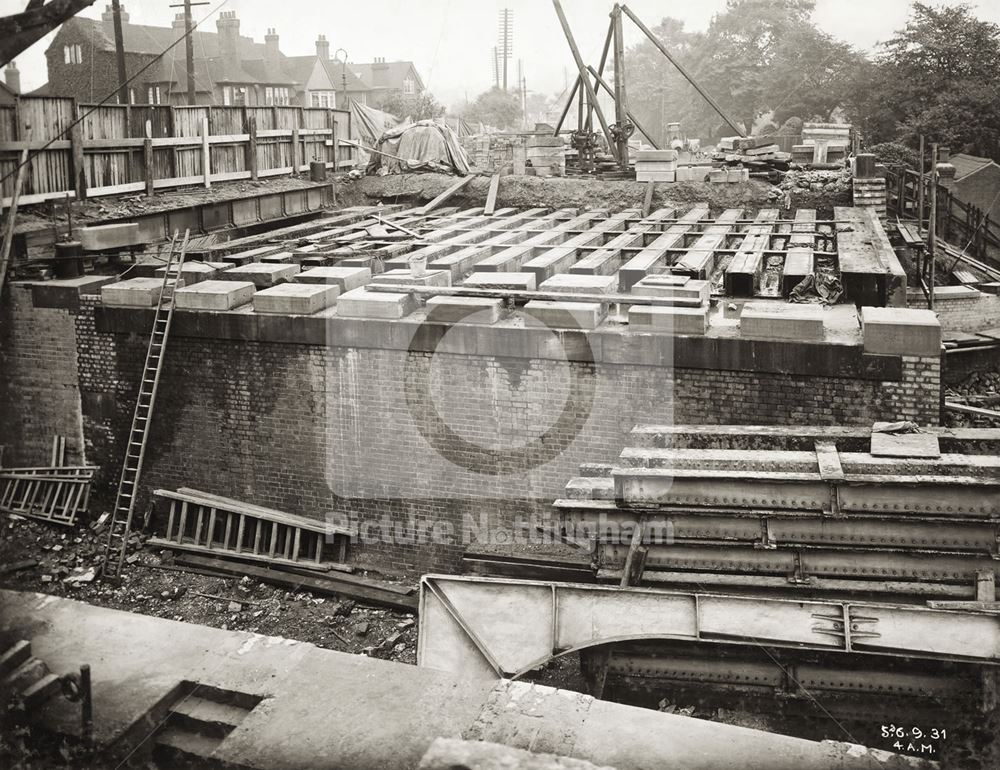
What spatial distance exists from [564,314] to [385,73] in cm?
5895

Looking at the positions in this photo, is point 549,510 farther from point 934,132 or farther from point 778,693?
point 934,132

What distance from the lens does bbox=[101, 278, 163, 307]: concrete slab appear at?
1099cm

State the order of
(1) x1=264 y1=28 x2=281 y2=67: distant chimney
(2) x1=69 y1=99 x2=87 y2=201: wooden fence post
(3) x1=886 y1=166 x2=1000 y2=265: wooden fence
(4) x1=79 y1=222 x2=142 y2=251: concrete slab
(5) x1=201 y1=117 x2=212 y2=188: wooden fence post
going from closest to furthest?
(4) x1=79 y1=222 x2=142 y2=251: concrete slab < (2) x1=69 y1=99 x2=87 y2=201: wooden fence post < (5) x1=201 y1=117 x2=212 y2=188: wooden fence post < (3) x1=886 y1=166 x2=1000 y2=265: wooden fence < (1) x1=264 y1=28 x2=281 y2=67: distant chimney

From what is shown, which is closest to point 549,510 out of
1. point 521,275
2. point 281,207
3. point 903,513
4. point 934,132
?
point 521,275

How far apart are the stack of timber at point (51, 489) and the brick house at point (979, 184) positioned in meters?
20.6

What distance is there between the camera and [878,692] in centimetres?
678

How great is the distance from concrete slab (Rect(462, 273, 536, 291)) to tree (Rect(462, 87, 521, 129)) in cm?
5341

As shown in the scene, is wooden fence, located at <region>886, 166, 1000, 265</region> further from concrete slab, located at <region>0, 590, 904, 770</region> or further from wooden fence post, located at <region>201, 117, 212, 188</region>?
concrete slab, located at <region>0, 590, 904, 770</region>

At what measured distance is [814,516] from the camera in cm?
688

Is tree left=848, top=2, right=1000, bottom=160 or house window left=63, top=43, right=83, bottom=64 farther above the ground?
house window left=63, top=43, right=83, bottom=64

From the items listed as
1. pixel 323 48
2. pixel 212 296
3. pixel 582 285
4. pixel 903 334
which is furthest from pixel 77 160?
pixel 323 48

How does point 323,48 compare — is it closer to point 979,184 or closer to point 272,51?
point 272,51

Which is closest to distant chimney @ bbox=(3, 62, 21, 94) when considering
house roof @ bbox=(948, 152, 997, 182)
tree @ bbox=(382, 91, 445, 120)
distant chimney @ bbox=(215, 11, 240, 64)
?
house roof @ bbox=(948, 152, 997, 182)

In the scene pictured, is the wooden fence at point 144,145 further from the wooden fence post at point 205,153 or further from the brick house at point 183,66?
the brick house at point 183,66
